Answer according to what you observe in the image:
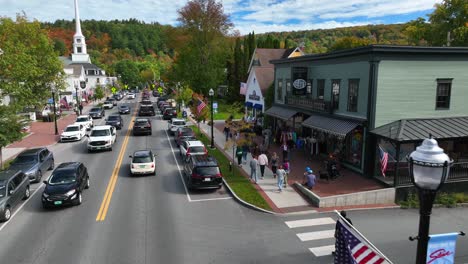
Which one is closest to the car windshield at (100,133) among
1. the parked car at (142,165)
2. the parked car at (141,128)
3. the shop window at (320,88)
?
the parked car at (141,128)

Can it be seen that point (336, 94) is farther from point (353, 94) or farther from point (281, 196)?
point (281, 196)

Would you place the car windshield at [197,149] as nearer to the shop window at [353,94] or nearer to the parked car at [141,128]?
the shop window at [353,94]

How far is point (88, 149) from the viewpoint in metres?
30.5

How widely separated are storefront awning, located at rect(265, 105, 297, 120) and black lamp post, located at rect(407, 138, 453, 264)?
24.2 m

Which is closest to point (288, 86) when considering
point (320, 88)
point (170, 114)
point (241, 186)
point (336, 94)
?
point (320, 88)

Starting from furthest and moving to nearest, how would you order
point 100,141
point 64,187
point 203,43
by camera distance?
point 203,43, point 100,141, point 64,187

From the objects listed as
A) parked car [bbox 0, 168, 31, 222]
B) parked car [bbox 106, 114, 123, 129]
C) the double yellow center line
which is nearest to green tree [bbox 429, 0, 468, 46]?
the double yellow center line

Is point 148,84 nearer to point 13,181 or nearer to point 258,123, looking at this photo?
point 258,123

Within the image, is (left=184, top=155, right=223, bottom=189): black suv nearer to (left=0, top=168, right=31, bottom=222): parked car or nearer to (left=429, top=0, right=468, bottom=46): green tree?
(left=0, top=168, right=31, bottom=222): parked car

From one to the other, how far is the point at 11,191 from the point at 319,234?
14014 millimetres

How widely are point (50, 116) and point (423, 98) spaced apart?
47.8 m

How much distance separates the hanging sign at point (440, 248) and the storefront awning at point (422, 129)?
11.9 metres

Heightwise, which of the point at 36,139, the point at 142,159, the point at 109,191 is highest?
the point at 142,159

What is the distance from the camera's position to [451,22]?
42219 mm
